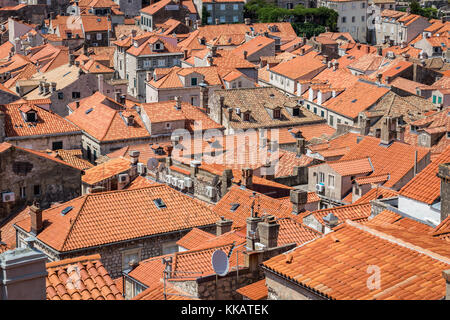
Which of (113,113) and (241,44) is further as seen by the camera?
(241,44)

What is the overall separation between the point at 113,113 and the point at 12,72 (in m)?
26.9

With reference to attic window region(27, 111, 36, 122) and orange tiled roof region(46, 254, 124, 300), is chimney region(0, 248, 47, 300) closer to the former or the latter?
orange tiled roof region(46, 254, 124, 300)

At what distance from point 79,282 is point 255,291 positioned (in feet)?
14.7

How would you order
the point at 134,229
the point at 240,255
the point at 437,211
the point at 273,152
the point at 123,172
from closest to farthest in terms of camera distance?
the point at 240,255, the point at 437,211, the point at 134,229, the point at 123,172, the point at 273,152

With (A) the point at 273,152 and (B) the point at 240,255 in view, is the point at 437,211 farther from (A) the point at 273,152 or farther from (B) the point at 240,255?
(A) the point at 273,152

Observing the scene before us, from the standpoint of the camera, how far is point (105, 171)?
4297 cm

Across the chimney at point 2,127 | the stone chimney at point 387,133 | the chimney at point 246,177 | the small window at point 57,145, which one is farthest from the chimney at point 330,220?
the small window at point 57,145

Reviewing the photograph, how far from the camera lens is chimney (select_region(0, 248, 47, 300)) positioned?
549 inches

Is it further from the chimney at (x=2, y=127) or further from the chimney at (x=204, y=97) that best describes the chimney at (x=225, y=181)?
the chimney at (x=204, y=97)

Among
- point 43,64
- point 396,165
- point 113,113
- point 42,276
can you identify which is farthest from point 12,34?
point 42,276

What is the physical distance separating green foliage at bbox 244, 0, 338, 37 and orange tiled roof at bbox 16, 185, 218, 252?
97690 millimetres

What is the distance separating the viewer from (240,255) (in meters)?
23.8

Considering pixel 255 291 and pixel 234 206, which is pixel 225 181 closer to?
pixel 234 206

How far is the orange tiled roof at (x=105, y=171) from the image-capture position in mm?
41656
